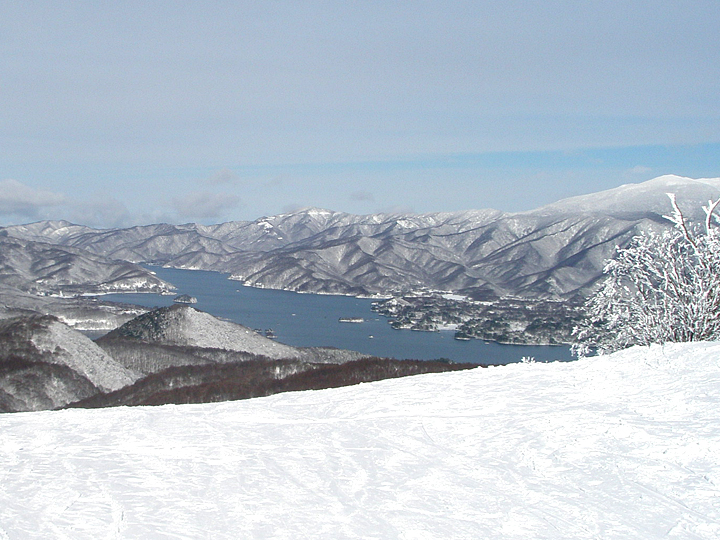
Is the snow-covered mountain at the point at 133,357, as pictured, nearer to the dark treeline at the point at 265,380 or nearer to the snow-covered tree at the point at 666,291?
the dark treeline at the point at 265,380

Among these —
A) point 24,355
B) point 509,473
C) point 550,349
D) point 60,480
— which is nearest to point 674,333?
point 509,473

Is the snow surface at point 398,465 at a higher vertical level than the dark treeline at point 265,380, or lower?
higher

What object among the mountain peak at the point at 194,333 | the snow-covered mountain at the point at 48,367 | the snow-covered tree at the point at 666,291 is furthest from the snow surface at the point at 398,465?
the mountain peak at the point at 194,333

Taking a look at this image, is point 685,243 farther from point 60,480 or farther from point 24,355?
point 24,355

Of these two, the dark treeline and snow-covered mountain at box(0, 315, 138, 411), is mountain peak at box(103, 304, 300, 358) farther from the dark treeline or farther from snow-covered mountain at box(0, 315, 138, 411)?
the dark treeline

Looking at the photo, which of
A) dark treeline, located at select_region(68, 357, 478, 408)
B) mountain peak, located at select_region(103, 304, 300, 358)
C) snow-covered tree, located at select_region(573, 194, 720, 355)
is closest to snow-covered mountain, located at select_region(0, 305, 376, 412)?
mountain peak, located at select_region(103, 304, 300, 358)

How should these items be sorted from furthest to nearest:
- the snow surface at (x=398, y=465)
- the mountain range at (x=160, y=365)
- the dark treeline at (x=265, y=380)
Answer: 1. the mountain range at (x=160, y=365)
2. the dark treeline at (x=265, y=380)
3. the snow surface at (x=398, y=465)

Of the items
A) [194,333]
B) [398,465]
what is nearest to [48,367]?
[194,333]

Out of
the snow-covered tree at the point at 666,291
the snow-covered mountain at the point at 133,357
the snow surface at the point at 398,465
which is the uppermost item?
the snow-covered tree at the point at 666,291
